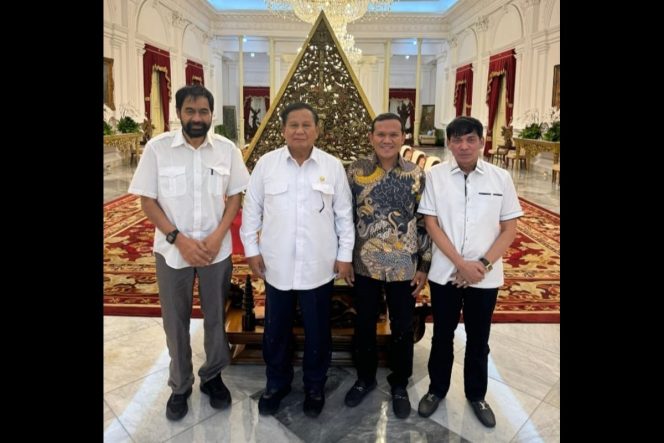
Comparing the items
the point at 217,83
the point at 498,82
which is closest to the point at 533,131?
the point at 498,82

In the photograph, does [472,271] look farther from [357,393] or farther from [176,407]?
[176,407]

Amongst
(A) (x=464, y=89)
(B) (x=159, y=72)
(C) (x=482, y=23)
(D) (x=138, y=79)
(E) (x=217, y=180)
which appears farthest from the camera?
(A) (x=464, y=89)

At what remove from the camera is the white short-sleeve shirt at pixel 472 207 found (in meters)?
1.96

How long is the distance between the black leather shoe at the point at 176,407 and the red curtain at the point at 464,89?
605 inches

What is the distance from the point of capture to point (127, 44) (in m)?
11.0

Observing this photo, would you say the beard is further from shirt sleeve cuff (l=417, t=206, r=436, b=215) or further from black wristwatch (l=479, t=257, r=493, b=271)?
black wristwatch (l=479, t=257, r=493, b=271)

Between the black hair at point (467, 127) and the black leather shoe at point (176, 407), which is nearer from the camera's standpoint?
the black hair at point (467, 127)

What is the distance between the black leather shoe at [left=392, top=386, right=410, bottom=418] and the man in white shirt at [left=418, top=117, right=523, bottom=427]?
1.11 ft

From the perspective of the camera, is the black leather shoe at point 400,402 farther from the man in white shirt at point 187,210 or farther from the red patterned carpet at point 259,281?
the red patterned carpet at point 259,281

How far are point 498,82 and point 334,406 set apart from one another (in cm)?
1312

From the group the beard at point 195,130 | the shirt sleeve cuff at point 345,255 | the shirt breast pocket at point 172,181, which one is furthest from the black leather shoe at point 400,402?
the beard at point 195,130

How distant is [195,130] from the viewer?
76.6 inches
